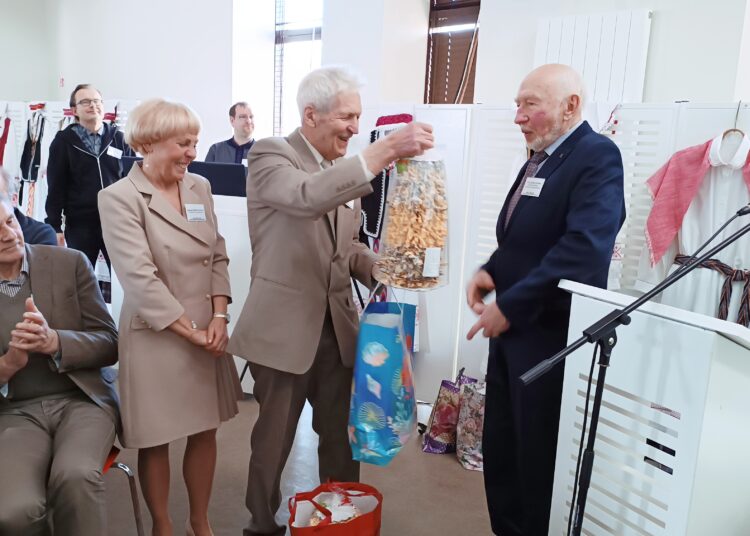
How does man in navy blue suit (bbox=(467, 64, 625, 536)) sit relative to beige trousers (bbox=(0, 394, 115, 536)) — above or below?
above

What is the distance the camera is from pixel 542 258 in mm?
1721

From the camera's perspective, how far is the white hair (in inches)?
65.9

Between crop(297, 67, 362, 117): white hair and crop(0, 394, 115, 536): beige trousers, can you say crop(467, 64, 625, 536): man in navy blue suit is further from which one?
crop(0, 394, 115, 536): beige trousers

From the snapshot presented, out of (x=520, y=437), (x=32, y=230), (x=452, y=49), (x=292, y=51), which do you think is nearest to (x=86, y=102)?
(x=32, y=230)

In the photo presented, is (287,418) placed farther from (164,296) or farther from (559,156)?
(559,156)

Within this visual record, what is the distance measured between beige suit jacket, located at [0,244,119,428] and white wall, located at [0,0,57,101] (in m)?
7.28

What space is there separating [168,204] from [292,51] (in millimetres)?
5040

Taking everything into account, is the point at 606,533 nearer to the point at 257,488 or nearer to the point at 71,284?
the point at 257,488

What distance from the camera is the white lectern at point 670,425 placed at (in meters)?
1.15

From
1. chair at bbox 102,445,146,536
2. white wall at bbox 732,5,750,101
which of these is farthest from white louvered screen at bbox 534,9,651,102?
chair at bbox 102,445,146,536

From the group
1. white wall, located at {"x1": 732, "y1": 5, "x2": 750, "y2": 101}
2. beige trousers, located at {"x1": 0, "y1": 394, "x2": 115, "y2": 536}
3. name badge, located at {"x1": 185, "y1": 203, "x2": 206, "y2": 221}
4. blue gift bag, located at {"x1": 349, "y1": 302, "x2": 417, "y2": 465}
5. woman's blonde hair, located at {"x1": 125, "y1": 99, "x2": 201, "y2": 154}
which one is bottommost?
beige trousers, located at {"x1": 0, "y1": 394, "x2": 115, "y2": 536}

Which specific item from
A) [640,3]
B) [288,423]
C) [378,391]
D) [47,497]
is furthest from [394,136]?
[640,3]

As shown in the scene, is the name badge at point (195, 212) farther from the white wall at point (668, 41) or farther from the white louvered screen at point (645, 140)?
the white wall at point (668, 41)

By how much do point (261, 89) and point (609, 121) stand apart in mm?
4345
